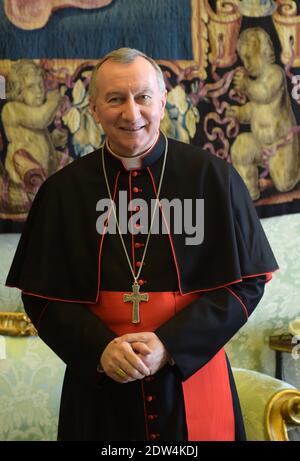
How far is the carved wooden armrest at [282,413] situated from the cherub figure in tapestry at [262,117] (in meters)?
0.92

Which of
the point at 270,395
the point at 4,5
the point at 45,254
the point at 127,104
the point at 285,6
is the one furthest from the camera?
the point at 285,6

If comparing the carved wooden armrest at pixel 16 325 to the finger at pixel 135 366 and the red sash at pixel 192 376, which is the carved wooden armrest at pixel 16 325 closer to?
the red sash at pixel 192 376

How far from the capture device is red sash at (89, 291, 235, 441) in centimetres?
192

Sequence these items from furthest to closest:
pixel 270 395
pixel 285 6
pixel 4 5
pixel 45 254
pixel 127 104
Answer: pixel 285 6 → pixel 4 5 → pixel 270 395 → pixel 45 254 → pixel 127 104

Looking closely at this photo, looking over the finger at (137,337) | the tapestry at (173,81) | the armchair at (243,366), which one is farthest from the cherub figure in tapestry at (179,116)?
the finger at (137,337)

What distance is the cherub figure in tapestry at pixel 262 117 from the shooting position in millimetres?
3070

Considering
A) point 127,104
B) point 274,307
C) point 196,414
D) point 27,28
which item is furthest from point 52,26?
point 196,414

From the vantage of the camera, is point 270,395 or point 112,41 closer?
point 270,395

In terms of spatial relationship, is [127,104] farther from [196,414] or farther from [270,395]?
[270,395]

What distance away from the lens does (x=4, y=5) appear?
2.90 m

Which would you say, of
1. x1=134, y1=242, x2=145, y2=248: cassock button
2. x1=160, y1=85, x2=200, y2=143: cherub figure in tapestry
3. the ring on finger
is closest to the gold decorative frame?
x1=160, y1=85, x2=200, y2=143: cherub figure in tapestry

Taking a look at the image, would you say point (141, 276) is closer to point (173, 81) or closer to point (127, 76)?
point (127, 76)

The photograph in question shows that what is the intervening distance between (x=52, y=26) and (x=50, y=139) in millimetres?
451

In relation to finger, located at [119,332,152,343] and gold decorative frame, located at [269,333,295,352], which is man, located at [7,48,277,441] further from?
gold decorative frame, located at [269,333,295,352]
